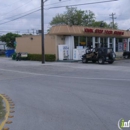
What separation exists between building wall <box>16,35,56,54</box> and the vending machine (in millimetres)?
1328

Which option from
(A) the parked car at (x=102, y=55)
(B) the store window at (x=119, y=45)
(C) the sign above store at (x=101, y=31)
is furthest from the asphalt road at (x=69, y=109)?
(B) the store window at (x=119, y=45)

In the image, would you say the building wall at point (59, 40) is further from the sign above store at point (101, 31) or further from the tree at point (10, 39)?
the tree at point (10, 39)

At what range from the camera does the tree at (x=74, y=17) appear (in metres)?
72.0

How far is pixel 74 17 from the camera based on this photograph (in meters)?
72.2

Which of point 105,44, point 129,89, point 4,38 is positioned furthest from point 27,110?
point 4,38

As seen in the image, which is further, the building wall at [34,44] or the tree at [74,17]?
the tree at [74,17]

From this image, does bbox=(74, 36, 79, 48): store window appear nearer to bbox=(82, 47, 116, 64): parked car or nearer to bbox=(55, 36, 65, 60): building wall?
bbox=(55, 36, 65, 60): building wall

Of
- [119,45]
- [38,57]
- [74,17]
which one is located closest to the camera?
[38,57]

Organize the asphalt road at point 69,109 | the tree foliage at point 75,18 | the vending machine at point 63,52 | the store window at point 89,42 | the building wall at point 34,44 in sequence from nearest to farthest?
1. the asphalt road at point 69,109
2. the vending machine at point 63,52
3. the building wall at point 34,44
4. the store window at point 89,42
5. the tree foliage at point 75,18

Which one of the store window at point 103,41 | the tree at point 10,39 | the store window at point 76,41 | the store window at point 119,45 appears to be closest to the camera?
the store window at point 76,41

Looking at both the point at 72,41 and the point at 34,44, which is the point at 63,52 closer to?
the point at 72,41

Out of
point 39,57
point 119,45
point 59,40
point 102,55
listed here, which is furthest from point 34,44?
point 102,55

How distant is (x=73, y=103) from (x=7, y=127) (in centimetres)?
342

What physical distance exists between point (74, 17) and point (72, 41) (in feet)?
114
